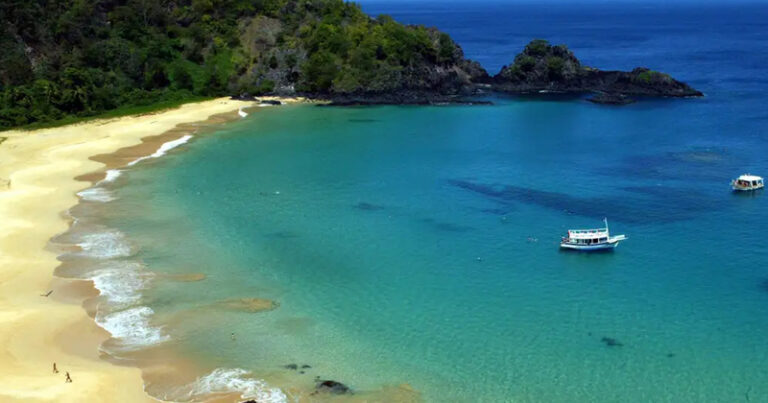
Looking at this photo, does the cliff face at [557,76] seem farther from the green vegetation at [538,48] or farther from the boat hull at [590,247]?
the boat hull at [590,247]

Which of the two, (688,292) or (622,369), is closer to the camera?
(622,369)

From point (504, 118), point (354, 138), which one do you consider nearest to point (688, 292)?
point (354, 138)

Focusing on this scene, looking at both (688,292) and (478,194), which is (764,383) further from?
(478,194)

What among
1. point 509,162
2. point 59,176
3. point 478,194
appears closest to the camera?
point 478,194

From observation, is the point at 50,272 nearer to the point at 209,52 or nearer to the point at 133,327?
the point at 133,327

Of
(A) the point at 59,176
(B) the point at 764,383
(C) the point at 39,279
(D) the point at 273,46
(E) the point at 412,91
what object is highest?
(D) the point at 273,46

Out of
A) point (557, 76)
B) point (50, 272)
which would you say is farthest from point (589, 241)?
point (557, 76)

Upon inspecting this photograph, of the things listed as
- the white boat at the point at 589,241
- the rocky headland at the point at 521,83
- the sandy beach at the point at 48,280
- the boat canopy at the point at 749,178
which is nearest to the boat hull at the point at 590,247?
the white boat at the point at 589,241
